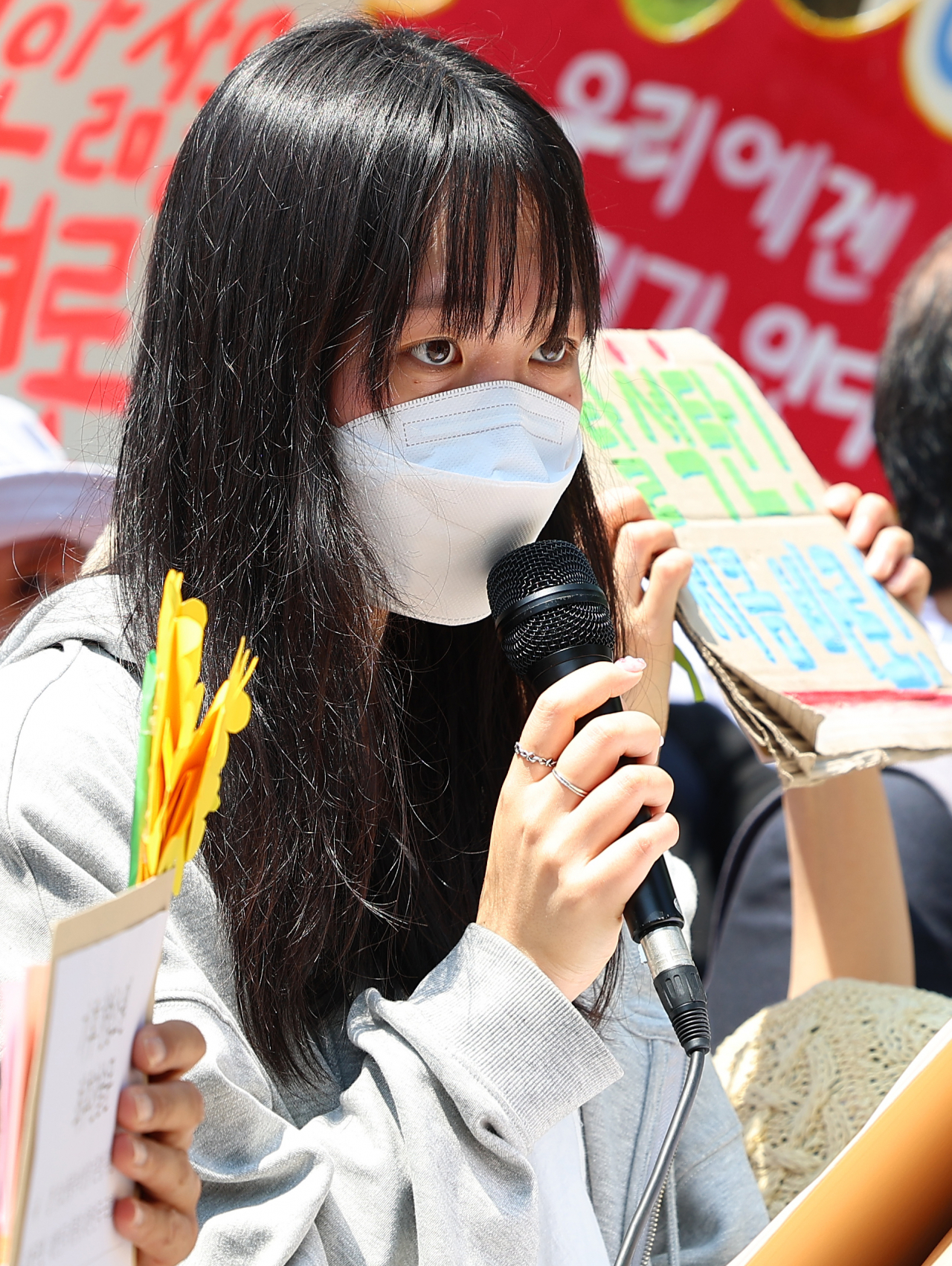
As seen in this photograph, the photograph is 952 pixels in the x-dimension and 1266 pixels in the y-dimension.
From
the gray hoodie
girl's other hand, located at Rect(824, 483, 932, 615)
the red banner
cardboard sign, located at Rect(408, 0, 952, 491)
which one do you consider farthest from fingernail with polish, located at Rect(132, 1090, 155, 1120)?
cardboard sign, located at Rect(408, 0, 952, 491)

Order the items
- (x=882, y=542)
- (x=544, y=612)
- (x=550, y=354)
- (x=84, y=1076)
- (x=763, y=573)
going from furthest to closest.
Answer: (x=882, y=542) < (x=763, y=573) < (x=550, y=354) < (x=544, y=612) < (x=84, y=1076)

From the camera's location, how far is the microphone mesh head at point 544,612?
975 millimetres

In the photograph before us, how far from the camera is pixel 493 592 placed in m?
1.04

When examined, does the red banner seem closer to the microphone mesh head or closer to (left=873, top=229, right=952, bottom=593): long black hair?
(left=873, top=229, right=952, bottom=593): long black hair

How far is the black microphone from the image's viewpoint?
0.91 meters

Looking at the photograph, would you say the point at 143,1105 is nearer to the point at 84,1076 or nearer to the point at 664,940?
the point at 84,1076

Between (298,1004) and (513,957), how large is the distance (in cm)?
19

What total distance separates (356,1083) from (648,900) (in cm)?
25

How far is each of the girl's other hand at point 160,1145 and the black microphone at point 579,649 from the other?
1.26 ft

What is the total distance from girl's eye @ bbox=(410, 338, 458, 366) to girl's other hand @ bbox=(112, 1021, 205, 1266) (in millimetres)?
596

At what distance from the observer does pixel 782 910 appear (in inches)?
75.9

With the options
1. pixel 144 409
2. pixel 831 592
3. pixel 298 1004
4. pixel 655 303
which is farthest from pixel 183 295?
pixel 655 303

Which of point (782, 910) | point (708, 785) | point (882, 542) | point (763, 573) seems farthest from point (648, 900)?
point (708, 785)

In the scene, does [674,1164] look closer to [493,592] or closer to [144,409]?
[493,592]
